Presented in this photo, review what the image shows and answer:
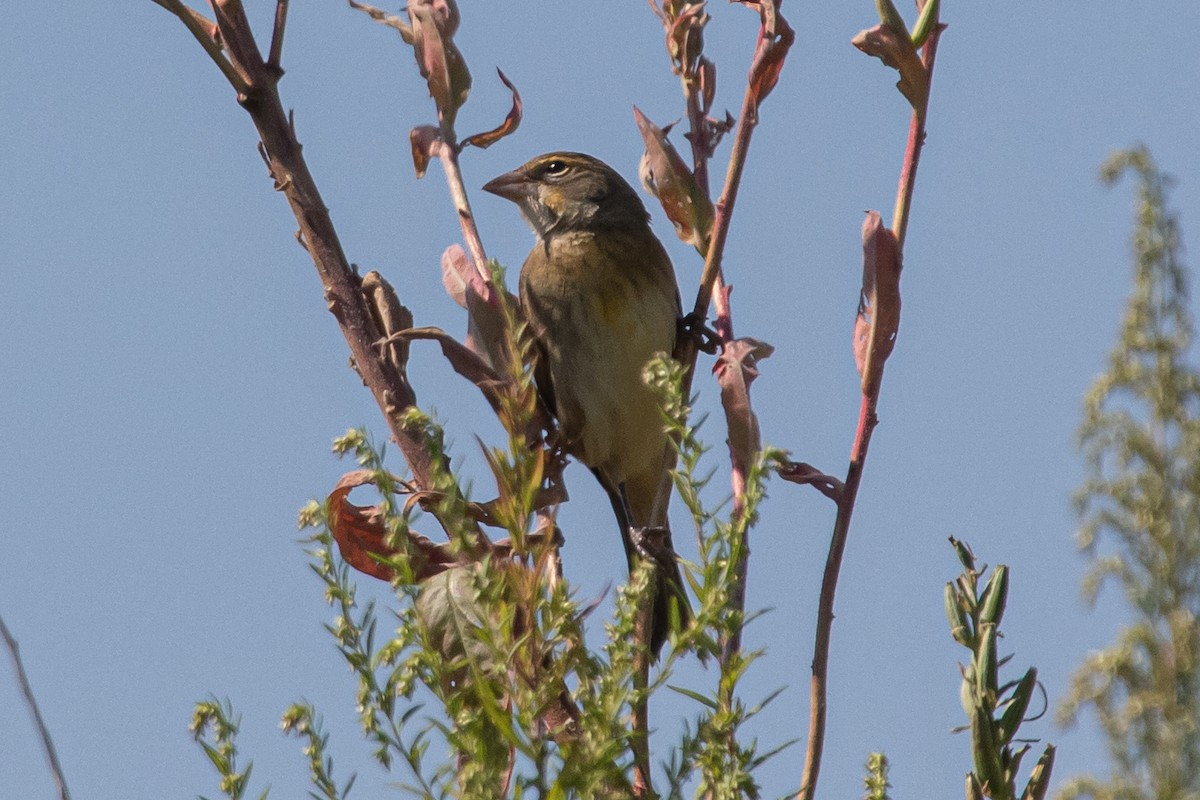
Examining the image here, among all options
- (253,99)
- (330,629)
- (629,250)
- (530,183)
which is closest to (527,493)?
(330,629)

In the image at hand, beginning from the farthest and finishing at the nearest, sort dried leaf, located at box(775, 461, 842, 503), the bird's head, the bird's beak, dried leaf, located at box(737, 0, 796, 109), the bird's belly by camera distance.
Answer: the bird's beak < the bird's head < the bird's belly < dried leaf, located at box(737, 0, 796, 109) < dried leaf, located at box(775, 461, 842, 503)

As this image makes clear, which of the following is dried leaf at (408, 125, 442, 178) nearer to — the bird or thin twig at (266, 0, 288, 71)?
thin twig at (266, 0, 288, 71)

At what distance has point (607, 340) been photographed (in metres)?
4.21

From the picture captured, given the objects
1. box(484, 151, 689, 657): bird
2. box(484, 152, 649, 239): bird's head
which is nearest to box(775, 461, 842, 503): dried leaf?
box(484, 151, 689, 657): bird

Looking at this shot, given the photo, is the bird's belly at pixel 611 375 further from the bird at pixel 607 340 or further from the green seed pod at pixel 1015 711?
the green seed pod at pixel 1015 711

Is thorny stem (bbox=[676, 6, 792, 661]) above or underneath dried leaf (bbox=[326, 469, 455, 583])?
above

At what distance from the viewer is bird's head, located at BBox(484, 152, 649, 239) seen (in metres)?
4.67

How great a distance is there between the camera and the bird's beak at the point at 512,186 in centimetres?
488

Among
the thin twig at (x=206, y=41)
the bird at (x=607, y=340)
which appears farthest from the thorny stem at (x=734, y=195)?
the bird at (x=607, y=340)

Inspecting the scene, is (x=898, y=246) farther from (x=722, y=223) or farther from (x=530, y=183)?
(x=530, y=183)

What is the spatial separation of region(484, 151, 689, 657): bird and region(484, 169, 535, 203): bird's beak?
0.29 meters

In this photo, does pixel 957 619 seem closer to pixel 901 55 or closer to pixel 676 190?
pixel 901 55

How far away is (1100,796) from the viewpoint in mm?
2189

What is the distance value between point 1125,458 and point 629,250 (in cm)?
196
